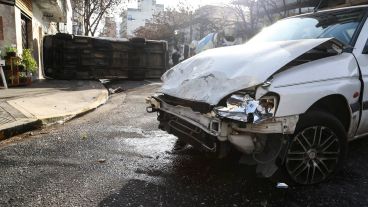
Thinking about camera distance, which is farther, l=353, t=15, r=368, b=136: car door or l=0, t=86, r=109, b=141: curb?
l=0, t=86, r=109, b=141: curb

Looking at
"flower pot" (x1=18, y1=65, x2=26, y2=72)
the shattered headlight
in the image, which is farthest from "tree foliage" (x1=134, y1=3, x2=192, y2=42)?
the shattered headlight

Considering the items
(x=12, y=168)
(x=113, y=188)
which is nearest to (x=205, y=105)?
(x=113, y=188)

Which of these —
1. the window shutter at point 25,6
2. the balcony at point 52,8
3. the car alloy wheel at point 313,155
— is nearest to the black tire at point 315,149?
the car alloy wheel at point 313,155

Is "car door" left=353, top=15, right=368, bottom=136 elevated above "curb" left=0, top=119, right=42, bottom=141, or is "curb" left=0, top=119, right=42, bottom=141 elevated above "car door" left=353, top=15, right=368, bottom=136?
"car door" left=353, top=15, right=368, bottom=136

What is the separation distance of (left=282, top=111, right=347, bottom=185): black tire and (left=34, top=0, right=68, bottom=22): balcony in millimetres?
16560

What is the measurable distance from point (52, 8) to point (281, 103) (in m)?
19.0

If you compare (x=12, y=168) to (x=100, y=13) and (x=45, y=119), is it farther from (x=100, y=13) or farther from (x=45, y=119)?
(x=100, y=13)

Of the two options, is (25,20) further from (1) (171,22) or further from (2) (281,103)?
(1) (171,22)

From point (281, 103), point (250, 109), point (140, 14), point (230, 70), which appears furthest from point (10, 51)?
point (140, 14)

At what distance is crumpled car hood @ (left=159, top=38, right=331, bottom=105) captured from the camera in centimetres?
325

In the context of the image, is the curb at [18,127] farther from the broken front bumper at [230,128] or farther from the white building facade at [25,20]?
the white building facade at [25,20]

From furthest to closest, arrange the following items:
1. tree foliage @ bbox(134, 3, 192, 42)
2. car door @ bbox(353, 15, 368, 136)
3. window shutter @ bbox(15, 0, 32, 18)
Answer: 1. tree foliage @ bbox(134, 3, 192, 42)
2. window shutter @ bbox(15, 0, 32, 18)
3. car door @ bbox(353, 15, 368, 136)

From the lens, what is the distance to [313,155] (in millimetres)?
3418

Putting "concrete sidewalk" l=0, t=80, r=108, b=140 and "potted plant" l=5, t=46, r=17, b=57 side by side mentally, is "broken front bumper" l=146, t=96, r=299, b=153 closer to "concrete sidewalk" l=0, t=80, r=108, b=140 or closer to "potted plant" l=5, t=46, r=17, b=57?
"concrete sidewalk" l=0, t=80, r=108, b=140
